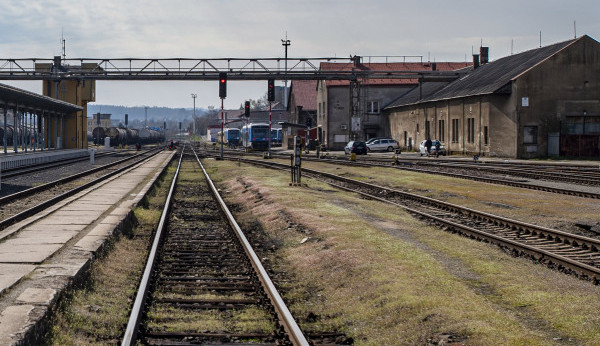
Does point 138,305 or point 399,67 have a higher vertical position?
point 399,67

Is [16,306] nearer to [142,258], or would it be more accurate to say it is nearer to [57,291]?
[57,291]

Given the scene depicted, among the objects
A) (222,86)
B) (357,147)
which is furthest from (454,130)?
(222,86)

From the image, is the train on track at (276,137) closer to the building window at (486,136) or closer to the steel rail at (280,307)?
the building window at (486,136)

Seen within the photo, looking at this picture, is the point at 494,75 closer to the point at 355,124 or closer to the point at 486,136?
the point at 486,136

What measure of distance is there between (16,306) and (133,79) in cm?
6161

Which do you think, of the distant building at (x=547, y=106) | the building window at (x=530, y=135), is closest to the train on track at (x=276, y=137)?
the distant building at (x=547, y=106)

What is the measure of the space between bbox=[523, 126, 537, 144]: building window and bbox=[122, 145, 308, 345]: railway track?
40.1 m

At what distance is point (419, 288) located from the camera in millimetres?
9031

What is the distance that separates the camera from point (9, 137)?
272 ft

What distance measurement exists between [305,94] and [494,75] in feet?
151

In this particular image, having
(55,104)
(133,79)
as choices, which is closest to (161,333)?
(55,104)

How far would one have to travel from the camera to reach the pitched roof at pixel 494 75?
52803 mm

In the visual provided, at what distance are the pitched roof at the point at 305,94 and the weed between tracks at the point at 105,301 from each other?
8578 cm

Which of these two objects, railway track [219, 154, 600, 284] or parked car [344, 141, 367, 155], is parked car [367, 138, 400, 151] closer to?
parked car [344, 141, 367, 155]
